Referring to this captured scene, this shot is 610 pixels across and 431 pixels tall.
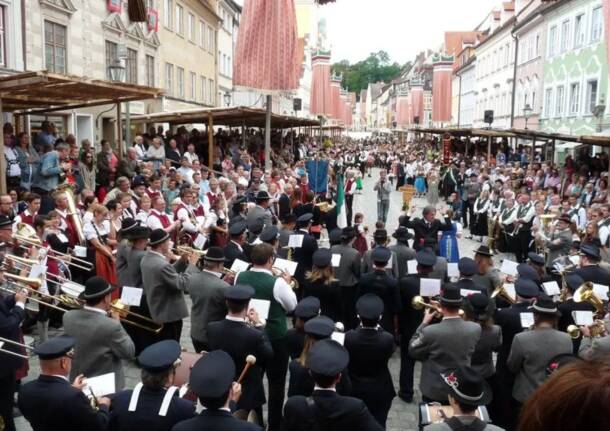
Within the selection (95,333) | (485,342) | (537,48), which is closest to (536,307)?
(485,342)

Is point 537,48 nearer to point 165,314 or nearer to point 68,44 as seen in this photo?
point 68,44

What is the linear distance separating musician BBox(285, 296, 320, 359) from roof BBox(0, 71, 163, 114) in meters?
6.08

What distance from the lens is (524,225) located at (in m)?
14.4

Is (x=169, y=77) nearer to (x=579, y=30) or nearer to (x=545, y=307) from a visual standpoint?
(x=579, y=30)

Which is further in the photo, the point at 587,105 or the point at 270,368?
the point at 587,105

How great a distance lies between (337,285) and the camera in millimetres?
7480

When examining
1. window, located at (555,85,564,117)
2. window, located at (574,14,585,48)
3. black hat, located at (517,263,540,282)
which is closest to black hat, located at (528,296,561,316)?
black hat, located at (517,263,540,282)

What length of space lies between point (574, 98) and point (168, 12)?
71.3 ft

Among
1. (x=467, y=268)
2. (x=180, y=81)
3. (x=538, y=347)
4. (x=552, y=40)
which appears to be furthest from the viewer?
(x=552, y=40)

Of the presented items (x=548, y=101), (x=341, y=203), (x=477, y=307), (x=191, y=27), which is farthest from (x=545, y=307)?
(x=548, y=101)

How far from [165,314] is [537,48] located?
36.4 m

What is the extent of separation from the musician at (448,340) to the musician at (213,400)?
8.25ft

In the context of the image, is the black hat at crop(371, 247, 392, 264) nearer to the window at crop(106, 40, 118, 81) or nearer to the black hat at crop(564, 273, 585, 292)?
the black hat at crop(564, 273, 585, 292)

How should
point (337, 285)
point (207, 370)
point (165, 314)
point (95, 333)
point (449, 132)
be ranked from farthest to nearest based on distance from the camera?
point (449, 132) < point (337, 285) < point (165, 314) < point (95, 333) < point (207, 370)
